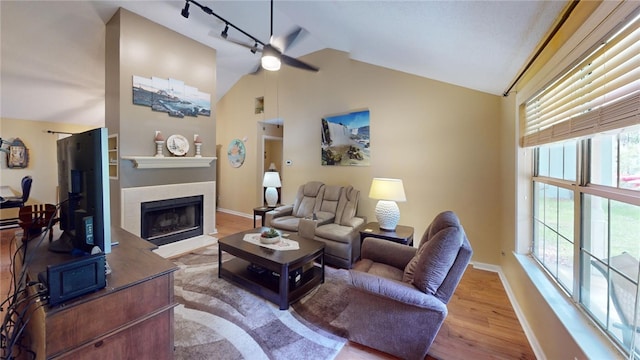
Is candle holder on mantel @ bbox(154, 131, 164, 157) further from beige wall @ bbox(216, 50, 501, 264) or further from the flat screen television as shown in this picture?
the flat screen television

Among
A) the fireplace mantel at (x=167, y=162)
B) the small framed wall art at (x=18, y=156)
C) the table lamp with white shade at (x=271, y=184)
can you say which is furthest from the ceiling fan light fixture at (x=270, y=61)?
the small framed wall art at (x=18, y=156)

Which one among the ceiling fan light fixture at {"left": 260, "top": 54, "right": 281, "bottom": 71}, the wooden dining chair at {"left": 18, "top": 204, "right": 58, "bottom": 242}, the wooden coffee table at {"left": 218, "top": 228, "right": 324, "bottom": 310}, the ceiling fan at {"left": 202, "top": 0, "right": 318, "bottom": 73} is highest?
the ceiling fan at {"left": 202, "top": 0, "right": 318, "bottom": 73}

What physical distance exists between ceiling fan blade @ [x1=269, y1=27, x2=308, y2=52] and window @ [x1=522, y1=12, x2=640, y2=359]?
11.7 feet

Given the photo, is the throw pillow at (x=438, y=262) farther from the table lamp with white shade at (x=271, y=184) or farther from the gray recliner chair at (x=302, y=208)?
the table lamp with white shade at (x=271, y=184)

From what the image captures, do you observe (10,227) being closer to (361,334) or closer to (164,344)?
(164,344)

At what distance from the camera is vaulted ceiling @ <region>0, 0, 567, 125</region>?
61.9 inches

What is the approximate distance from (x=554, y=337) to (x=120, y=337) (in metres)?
2.36

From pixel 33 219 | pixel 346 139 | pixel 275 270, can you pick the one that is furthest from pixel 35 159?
pixel 346 139

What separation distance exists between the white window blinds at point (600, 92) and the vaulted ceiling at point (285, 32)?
1.18 ft

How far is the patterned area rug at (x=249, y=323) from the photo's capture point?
1.70m

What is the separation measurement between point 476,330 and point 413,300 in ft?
3.07

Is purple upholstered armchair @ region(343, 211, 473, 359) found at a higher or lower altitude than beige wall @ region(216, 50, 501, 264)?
lower

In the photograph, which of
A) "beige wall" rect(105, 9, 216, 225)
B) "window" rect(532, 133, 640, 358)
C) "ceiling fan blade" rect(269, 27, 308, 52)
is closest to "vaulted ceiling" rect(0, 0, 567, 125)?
Result: "ceiling fan blade" rect(269, 27, 308, 52)

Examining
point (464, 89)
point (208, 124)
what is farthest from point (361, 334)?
point (208, 124)
